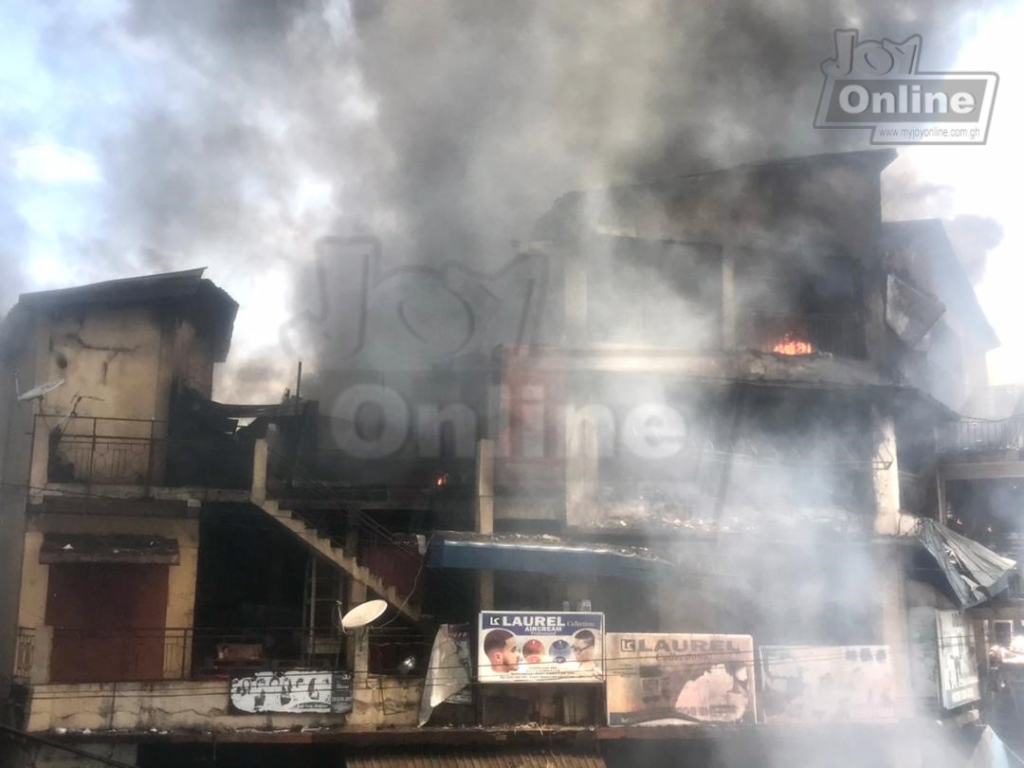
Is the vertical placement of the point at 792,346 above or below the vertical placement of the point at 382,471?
above

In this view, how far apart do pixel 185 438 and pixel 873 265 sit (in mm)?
14307

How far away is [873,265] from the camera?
17.7 metres

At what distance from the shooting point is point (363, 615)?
14.2m

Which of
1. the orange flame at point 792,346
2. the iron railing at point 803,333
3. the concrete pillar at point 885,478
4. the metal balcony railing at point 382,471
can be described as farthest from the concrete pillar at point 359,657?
the orange flame at point 792,346

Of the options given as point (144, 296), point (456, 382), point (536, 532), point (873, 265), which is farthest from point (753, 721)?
point (144, 296)

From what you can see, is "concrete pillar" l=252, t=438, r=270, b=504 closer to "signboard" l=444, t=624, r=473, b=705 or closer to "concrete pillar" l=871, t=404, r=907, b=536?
"signboard" l=444, t=624, r=473, b=705

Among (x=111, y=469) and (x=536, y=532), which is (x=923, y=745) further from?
(x=111, y=469)

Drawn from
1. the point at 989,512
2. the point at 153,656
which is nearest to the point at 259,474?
the point at 153,656

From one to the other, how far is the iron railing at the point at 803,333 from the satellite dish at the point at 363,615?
887 cm

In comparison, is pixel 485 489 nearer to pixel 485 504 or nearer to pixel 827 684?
pixel 485 504

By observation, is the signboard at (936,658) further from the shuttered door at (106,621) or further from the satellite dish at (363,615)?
the shuttered door at (106,621)

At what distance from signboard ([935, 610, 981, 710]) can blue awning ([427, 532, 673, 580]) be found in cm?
552

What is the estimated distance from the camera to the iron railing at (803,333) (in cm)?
1778

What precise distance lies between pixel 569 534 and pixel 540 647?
7.03ft
